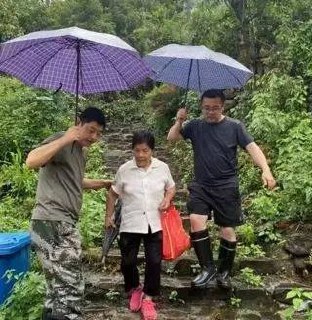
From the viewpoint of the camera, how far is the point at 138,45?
70.0ft

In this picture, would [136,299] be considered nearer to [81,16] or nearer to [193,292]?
[193,292]

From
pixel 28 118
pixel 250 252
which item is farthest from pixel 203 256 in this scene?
Result: pixel 28 118

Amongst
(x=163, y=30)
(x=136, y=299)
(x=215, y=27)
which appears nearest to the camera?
(x=136, y=299)

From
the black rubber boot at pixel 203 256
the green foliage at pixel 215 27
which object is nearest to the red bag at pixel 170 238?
the black rubber boot at pixel 203 256

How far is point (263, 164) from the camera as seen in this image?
4.24m

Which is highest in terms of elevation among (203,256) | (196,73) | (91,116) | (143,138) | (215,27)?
(215,27)

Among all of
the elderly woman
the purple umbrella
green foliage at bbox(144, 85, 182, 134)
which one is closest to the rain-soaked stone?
the elderly woman

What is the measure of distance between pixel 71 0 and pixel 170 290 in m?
20.4

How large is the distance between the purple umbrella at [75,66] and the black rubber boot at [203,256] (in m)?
1.48

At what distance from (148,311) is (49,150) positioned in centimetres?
166

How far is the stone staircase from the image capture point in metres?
4.42

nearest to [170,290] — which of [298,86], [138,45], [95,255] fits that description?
[95,255]

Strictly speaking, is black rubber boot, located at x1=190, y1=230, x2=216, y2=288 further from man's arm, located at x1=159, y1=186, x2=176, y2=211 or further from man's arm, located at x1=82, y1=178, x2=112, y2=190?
man's arm, located at x1=82, y1=178, x2=112, y2=190

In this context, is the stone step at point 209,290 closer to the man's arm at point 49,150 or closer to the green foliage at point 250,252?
the green foliage at point 250,252
